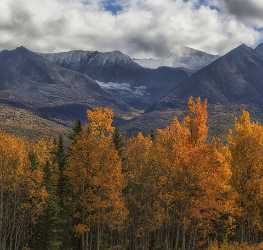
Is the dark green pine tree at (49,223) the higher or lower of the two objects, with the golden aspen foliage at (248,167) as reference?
lower

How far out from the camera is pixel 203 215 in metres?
38.9

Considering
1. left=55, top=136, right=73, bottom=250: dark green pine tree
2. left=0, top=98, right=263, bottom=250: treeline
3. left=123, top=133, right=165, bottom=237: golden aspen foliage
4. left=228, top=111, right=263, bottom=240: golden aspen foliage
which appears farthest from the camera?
left=55, top=136, right=73, bottom=250: dark green pine tree

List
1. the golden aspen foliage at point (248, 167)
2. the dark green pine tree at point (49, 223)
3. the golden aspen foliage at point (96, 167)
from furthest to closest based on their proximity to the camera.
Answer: the dark green pine tree at point (49, 223), the golden aspen foliage at point (248, 167), the golden aspen foliage at point (96, 167)

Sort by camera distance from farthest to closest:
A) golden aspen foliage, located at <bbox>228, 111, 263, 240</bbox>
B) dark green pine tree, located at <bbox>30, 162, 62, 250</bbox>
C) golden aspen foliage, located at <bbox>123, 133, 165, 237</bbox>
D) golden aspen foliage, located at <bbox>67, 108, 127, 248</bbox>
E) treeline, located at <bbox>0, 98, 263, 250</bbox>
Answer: dark green pine tree, located at <bbox>30, 162, 62, 250</bbox> < golden aspen foliage, located at <bbox>123, 133, 165, 237</bbox> < golden aspen foliage, located at <bbox>228, 111, 263, 240</bbox> < golden aspen foliage, located at <bbox>67, 108, 127, 248</bbox> < treeline, located at <bbox>0, 98, 263, 250</bbox>

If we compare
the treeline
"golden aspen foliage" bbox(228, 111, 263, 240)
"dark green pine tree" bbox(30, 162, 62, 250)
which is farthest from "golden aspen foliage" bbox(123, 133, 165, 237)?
"dark green pine tree" bbox(30, 162, 62, 250)

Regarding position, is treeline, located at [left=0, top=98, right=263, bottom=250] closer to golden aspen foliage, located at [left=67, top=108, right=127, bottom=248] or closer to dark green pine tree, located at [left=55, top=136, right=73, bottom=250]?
golden aspen foliage, located at [left=67, top=108, right=127, bottom=248]

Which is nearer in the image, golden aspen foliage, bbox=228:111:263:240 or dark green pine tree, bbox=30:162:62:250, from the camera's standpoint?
golden aspen foliage, bbox=228:111:263:240

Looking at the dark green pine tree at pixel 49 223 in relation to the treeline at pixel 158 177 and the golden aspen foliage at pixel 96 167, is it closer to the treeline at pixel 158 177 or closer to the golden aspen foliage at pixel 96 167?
the treeline at pixel 158 177

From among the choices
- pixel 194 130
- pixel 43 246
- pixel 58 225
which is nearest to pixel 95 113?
pixel 194 130

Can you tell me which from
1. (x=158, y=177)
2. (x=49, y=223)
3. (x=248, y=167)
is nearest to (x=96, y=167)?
(x=158, y=177)

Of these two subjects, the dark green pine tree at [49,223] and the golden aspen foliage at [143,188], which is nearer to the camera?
the golden aspen foliage at [143,188]

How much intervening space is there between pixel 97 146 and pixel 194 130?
10.1m

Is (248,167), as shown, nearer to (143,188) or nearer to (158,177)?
(158,177)

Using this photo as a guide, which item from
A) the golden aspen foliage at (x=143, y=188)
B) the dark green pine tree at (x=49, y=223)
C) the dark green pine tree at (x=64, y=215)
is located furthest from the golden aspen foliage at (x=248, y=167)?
the dark green pine tree at (x=49, y=223)
